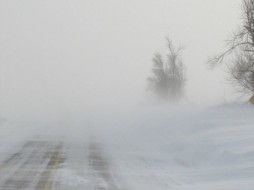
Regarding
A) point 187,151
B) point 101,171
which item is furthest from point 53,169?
point 187,151

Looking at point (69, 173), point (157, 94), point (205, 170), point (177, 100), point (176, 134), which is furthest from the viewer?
point (157, 94)

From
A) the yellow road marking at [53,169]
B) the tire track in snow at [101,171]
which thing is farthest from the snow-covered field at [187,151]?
the yellow road marking at [53,169]

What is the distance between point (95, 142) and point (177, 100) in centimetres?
6356

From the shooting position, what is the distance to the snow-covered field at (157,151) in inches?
558

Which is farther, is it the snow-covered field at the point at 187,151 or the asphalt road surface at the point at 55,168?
the snow-covered field at the point at 187,151

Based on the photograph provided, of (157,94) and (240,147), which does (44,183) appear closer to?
(240,147)

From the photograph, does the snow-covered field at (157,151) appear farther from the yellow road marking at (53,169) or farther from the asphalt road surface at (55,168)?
the yellow road marking at (53,169)

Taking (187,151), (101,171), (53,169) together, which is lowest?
(101,171)

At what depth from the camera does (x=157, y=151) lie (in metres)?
22.2

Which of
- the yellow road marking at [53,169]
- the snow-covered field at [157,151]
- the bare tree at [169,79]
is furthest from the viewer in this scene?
the bare tree at [169,79]

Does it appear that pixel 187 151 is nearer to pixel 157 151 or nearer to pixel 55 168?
pixel 157 151

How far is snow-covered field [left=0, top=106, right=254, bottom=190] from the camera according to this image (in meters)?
14.2

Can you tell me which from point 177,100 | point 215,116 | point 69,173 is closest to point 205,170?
point 69,173

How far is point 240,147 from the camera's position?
1912 centimetres
